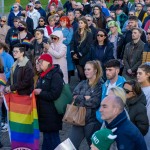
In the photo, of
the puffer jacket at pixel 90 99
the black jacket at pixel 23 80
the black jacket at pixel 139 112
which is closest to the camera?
the black jacket at pixel 139 112

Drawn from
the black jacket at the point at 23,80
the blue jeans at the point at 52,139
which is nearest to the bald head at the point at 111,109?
the blue jeans at the point at 52,139

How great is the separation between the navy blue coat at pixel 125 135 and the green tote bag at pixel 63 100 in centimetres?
232

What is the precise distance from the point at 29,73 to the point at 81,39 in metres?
3.43

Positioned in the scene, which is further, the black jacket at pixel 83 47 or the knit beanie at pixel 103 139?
the black jacket at pixel 83 47

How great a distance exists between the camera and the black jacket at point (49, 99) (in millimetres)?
6938

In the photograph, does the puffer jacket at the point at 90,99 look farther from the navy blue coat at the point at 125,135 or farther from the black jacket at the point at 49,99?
the navy blue coat at the point at 125,135

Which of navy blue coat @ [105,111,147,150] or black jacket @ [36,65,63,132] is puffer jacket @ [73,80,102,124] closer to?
black jacket @ [36,65,63,132]

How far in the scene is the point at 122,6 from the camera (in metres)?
16.6

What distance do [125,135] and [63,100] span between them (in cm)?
252

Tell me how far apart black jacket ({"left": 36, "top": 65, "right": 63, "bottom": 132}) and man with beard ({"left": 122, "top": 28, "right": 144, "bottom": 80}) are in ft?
8.95

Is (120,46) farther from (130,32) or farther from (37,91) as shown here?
(37,91)

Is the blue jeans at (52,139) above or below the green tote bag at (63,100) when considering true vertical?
below

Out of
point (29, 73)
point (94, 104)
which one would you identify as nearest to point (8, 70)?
point (29, 73)

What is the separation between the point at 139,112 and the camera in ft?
19.4
